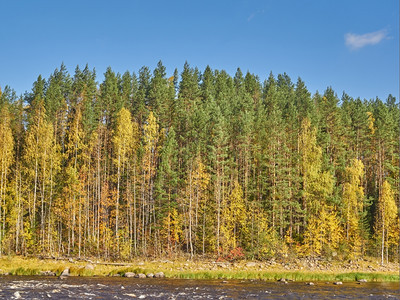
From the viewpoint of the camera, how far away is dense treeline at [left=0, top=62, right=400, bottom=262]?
47062 mm

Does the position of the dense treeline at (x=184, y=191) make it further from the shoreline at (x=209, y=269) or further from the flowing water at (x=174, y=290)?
the flowing water at (x=174, y=290)

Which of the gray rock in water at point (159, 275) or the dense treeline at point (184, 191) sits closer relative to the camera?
the gray rock in water at point (159, 275)

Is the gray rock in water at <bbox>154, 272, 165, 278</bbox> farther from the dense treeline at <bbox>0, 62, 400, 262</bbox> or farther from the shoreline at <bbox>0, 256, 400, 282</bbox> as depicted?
the dense treeline at <bbox>0, 62, 400, 262</bbox>

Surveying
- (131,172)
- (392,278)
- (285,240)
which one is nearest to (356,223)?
(285,240)

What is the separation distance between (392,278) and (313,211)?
1487 centimetres

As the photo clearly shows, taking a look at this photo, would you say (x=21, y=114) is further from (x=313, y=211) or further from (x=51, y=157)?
(x=313, y=211)

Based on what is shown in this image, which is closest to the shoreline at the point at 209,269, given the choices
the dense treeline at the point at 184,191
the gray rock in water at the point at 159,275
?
the gray rock in water at the point at 159,275

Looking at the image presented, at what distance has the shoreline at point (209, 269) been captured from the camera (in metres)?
34.6

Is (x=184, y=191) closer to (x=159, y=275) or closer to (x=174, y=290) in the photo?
(x=159, y=275)

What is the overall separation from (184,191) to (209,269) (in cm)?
1304

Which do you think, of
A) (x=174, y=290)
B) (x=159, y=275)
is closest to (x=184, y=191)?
(x=159, y=275)

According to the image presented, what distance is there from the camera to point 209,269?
1548 inches

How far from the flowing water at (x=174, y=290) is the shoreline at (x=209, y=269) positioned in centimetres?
358

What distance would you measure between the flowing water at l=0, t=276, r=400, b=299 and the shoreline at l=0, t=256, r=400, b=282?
3.58 meters
